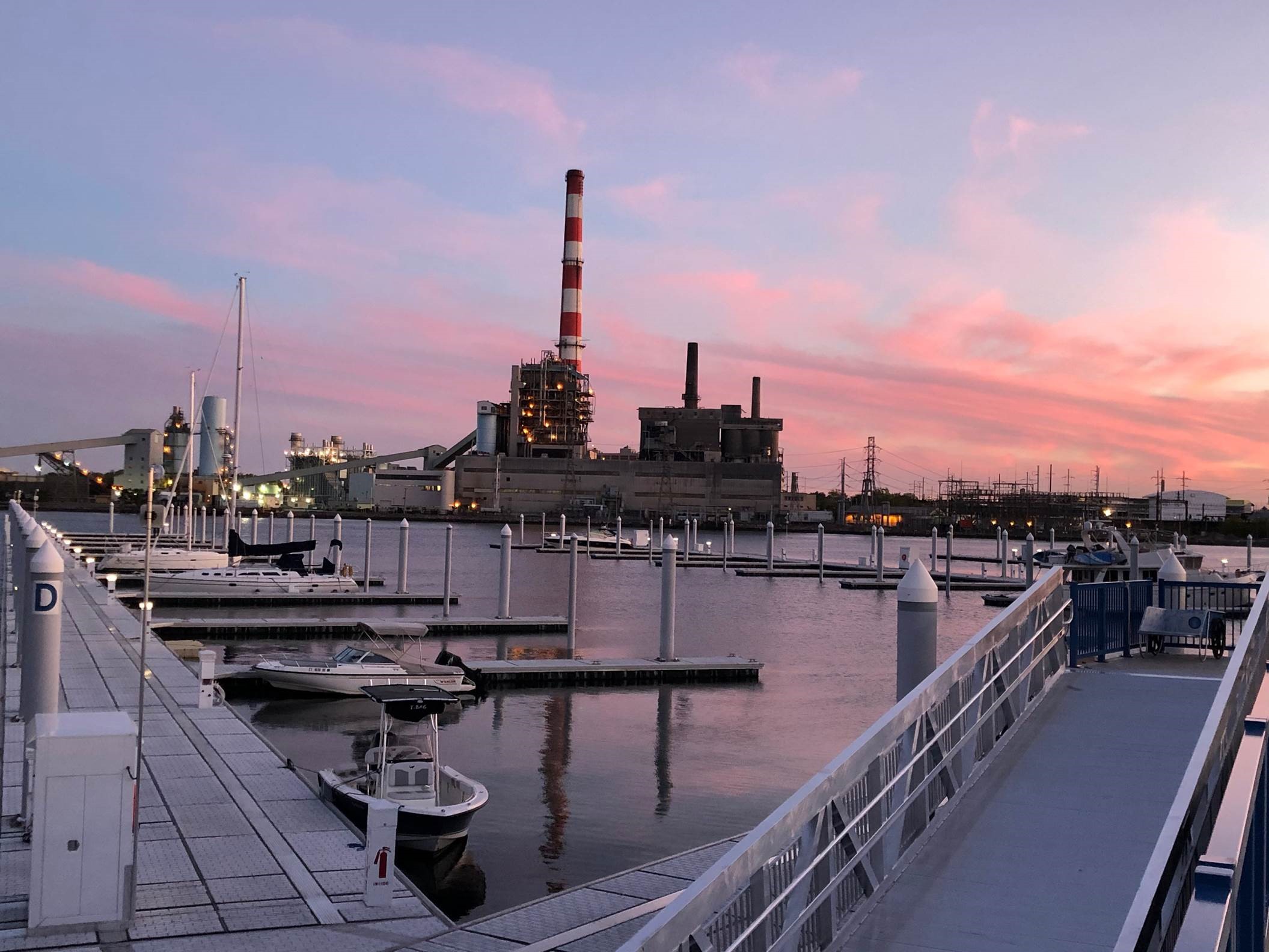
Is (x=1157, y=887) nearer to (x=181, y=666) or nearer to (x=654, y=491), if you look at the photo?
(x=181, y=666)

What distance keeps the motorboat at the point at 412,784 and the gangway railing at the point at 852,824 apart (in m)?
6.54

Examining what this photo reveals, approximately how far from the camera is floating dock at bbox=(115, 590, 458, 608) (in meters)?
42.7

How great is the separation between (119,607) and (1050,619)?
92.9 ft

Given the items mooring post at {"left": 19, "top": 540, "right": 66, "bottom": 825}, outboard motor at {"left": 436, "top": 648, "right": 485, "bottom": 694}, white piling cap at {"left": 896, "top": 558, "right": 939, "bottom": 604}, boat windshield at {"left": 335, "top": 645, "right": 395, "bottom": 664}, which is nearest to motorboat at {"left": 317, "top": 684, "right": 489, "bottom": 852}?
mooring post at {"left": 19, "top": 540, "right": 66, "bottom": 825}

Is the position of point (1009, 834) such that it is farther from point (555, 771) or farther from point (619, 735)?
point (619, 735)

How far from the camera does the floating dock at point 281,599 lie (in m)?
42.7

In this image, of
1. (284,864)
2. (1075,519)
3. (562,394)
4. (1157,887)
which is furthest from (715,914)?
(1075,519)

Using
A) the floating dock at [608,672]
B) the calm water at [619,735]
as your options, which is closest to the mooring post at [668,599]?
the floating dock at [608,672]

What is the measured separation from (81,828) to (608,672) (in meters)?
19.8

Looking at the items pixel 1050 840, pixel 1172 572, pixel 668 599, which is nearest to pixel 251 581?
pixel 668 599

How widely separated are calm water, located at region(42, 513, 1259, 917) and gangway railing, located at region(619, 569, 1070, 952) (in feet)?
20.4

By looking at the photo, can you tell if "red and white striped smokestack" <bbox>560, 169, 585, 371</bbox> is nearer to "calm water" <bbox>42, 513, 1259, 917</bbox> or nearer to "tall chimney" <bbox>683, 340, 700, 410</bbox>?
"tall chimney" <bbox>683, 340, 700, 410</bbox>

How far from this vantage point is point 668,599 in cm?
2786

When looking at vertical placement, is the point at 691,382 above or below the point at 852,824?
above
